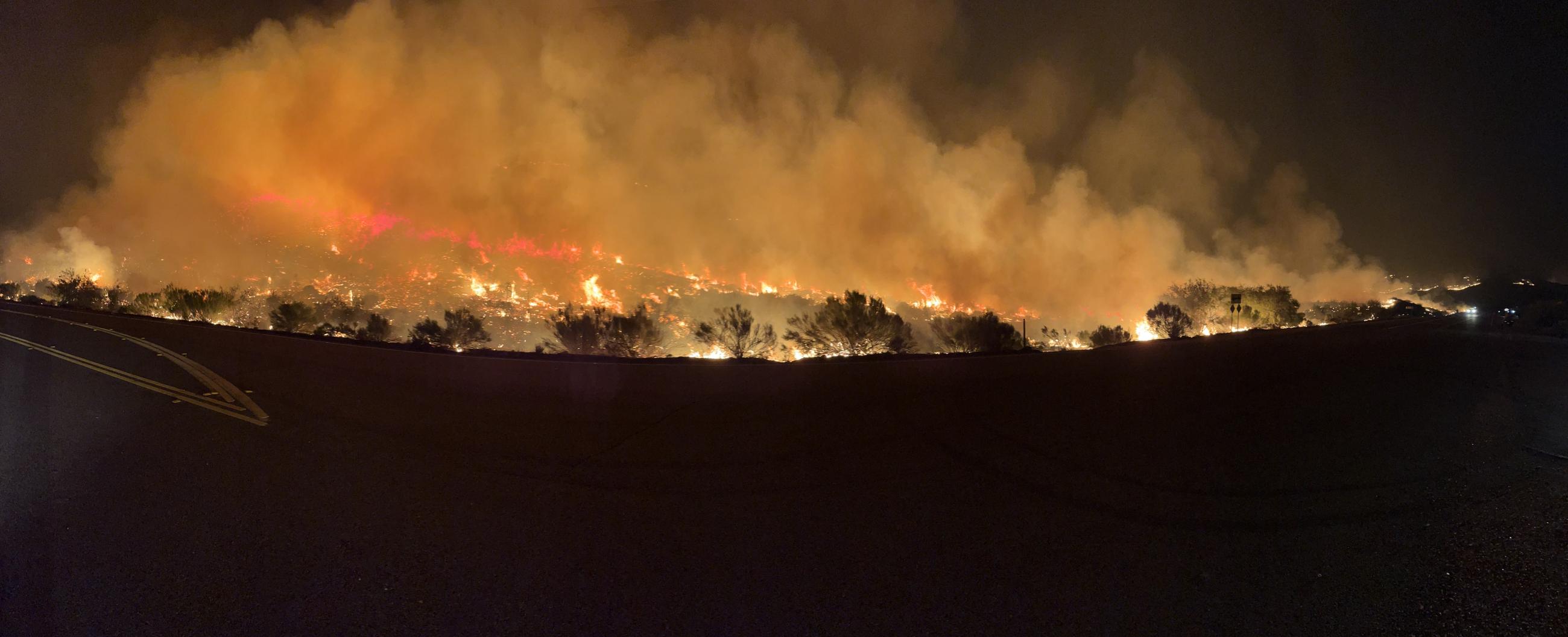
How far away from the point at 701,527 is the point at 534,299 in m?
32.8

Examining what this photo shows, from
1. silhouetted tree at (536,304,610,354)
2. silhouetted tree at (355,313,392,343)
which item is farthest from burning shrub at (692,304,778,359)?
silhouetted tree at (355,313,392,343)

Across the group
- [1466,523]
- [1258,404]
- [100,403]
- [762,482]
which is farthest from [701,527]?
[100,403]

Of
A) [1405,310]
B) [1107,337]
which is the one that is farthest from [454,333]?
[1405,310]

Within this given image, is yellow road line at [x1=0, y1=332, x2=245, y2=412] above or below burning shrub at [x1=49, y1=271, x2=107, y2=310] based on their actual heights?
below

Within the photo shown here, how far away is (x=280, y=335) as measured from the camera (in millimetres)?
14750

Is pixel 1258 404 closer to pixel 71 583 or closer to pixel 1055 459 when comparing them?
pixel 1055 459

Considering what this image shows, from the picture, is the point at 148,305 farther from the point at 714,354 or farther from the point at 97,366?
the point at 714,354

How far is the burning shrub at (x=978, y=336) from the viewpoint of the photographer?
44.7 feet

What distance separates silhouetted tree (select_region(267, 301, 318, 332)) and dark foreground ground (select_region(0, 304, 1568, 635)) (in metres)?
11.5

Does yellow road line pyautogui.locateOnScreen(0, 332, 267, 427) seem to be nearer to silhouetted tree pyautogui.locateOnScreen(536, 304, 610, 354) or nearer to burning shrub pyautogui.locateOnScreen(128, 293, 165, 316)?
silhouetted tree pyautogui.locateOnScreen(536, 304, 610, 354)

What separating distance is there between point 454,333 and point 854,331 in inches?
367

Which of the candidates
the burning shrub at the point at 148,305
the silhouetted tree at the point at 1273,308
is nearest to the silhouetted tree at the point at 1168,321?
the silhouetted tree at the point at 1273,308

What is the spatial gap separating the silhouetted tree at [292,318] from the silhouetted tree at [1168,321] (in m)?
24.5

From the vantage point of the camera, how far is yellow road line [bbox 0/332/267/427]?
6672 millimetres
